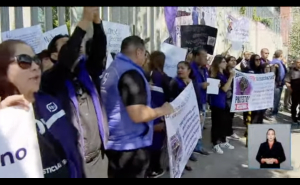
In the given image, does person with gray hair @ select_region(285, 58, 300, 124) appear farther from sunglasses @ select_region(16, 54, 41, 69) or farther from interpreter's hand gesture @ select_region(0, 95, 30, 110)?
interpreter's hand gesture @ select_region(0, 95, 30, 110)

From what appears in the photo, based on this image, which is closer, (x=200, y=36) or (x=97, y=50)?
(x=97, y=50)

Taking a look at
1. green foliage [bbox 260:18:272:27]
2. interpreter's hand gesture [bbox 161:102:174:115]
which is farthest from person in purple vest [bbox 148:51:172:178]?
green foliage [bbox 260:18:272:27]

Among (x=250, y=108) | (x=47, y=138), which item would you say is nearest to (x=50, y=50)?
(x=47, y=138)

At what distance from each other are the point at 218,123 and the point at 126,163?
358cm

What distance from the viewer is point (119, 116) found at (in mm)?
3162

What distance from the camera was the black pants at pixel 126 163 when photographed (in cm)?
322

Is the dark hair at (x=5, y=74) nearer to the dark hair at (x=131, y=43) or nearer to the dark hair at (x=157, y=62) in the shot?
the dark hair at (x=131, y=43)

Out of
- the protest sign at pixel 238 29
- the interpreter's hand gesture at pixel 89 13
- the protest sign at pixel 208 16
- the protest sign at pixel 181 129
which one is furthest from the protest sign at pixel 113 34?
the protest sign at pixel 208 16

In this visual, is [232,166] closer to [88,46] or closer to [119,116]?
[119,116]

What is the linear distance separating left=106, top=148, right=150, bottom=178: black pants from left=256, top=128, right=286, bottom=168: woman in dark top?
2312 millimetres

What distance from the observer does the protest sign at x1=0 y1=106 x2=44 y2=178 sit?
1645 millimetres

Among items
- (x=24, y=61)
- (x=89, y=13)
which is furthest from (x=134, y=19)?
(x=24, y=61)

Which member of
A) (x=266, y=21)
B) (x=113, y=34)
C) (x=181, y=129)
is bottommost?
(x=181, y=129)

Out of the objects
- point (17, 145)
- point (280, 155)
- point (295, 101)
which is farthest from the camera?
point (295, 101)
